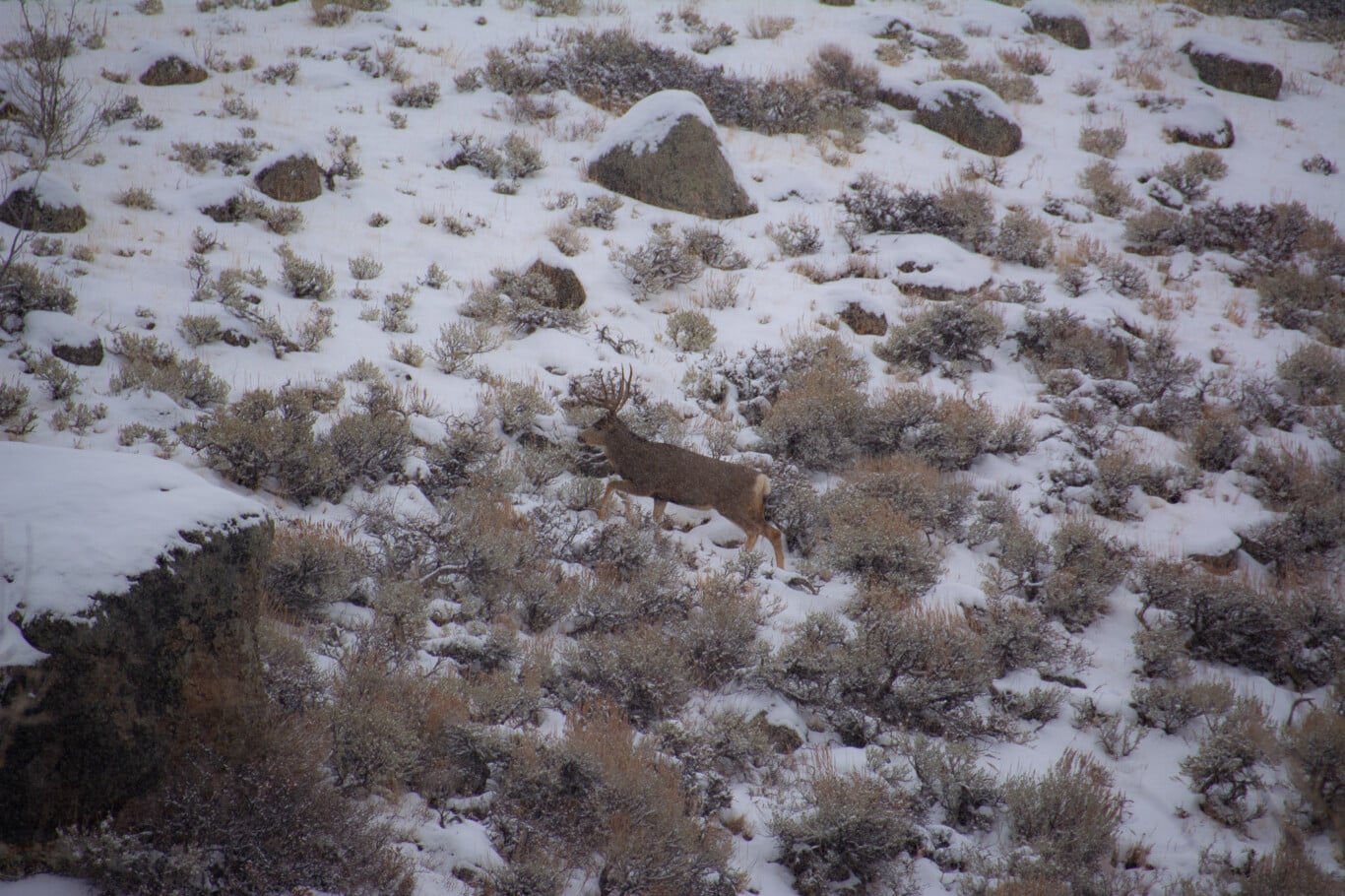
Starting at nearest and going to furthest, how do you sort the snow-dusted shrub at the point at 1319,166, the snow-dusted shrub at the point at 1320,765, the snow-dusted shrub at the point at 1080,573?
the snow-dusted shrub at the point at 1320,765 < the snow-dusted shrub at the point at 1080,573 < the snow-dusted shrub at the point at 1319,166

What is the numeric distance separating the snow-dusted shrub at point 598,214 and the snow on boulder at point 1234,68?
13.4m

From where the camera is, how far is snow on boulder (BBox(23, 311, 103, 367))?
727 cm

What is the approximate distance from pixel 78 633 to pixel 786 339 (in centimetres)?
830

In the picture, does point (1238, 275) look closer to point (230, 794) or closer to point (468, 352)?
point (468, 352)

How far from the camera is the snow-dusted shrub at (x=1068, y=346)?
399 inches

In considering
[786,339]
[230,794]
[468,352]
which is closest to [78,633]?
[230,794]

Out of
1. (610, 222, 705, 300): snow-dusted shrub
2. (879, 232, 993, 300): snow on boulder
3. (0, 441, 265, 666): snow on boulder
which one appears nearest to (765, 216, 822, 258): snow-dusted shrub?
(879, 232, 993, 300): snow on boulder

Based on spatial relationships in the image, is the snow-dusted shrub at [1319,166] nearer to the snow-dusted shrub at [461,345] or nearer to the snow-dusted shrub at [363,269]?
the snow-dusted shrub at [461,345]

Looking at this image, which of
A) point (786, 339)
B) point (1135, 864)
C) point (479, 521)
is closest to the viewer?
point (1135, 864)

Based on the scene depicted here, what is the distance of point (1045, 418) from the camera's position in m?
9.24

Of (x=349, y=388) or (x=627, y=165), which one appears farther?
(x=627, y=165)

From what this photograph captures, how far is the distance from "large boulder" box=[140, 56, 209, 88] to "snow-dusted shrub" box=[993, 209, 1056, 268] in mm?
13097

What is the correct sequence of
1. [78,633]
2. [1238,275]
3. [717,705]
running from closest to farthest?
[78,633] → [717,705] → [1238,275]

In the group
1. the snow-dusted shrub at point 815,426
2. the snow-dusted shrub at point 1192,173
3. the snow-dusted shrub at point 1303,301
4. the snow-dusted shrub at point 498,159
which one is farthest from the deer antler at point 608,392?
the snow-dusted shrub at point 1192,173
